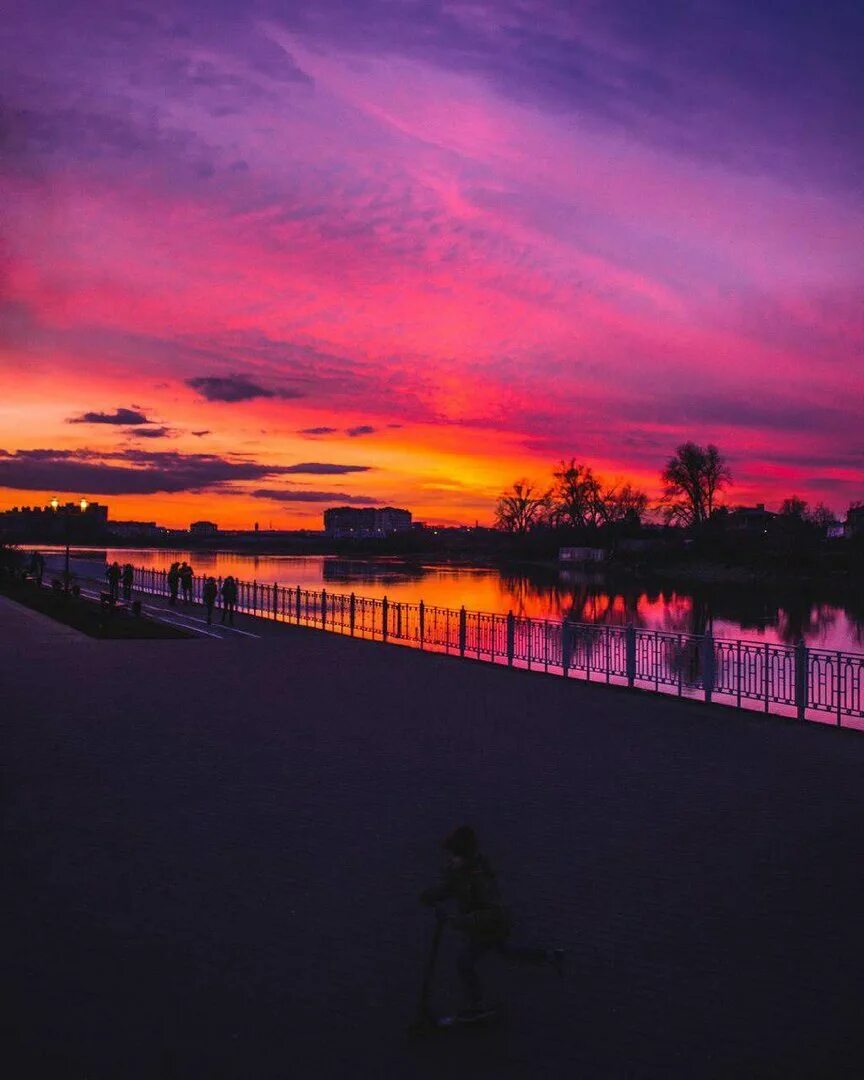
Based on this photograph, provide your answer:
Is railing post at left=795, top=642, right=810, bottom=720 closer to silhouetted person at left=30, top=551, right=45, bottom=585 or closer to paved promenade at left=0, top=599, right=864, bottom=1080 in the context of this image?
paved promenade at left=0, top=599, right=864, bottom=1080

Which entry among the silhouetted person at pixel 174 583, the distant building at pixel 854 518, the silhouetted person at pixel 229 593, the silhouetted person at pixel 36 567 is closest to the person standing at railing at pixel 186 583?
the silhouetted person at pixel 174 583

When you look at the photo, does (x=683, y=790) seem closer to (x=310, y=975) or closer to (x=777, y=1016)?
(x=777, y=1016)

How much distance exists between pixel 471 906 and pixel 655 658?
12.7 metres

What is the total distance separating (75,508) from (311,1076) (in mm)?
48852

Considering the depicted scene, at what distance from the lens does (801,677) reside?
13.8m

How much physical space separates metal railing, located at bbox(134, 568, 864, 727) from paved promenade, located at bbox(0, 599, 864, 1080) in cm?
119

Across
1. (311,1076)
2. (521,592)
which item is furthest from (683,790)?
(521,592)

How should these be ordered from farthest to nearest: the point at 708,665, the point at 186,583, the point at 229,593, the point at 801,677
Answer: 1. the point at 186,583
2. the point at 229,593
3. the point at 708,665
4. the point at 801,677

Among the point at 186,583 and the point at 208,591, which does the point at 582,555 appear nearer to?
the point at 186,583

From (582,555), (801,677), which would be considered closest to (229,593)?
(801,677)

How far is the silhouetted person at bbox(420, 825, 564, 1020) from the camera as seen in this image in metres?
4.84

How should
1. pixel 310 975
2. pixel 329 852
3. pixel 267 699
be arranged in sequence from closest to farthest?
pixel 310 975, pixel 329 852, pixel 267 699

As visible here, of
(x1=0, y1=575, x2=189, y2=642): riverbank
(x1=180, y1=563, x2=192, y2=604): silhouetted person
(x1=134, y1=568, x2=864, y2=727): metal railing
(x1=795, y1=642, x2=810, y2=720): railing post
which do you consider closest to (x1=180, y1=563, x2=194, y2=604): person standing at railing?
(x1=180, y1=563, x2=192, y2=604): silhouetted person

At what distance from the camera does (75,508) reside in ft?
163
